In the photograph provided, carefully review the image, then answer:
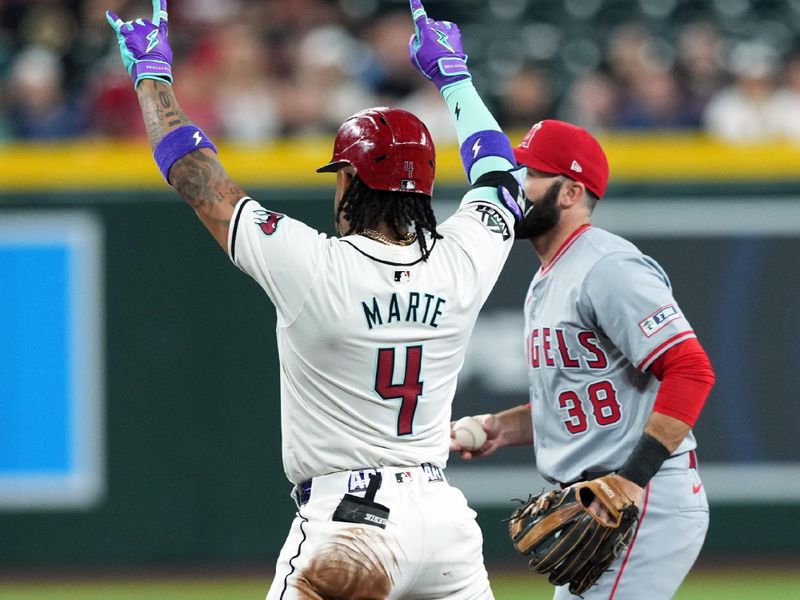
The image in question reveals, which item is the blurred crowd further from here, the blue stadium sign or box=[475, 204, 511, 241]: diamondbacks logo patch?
box=[475, 204, 511, 241]: diamondbacks logo patch

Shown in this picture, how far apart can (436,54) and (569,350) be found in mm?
1033

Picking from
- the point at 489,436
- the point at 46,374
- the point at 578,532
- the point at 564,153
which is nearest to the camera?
the point at 578,532

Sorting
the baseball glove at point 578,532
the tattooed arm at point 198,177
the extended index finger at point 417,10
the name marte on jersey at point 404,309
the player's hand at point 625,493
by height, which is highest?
the extended index finger at point 417,10

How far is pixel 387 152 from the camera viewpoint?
11.9 ft

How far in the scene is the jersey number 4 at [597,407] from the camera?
4.17m

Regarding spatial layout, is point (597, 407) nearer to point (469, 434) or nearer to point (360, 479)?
point (469, 434)

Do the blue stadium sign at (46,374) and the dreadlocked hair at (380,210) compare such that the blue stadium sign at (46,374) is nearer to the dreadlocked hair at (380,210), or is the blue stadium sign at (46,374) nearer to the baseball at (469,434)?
the baseball at (469,434)

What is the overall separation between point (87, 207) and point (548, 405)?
14.4 feet

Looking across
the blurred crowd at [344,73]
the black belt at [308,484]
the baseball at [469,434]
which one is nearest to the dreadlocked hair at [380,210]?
the black belt at [308,484]

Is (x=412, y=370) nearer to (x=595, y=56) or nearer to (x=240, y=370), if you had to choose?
(x=240, y=370)

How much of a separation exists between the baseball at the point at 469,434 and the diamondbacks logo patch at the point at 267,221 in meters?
1.30

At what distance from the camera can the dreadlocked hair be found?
3.66 m

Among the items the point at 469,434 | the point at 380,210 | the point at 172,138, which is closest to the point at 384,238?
the point at 380,210

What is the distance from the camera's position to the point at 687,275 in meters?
7.97
